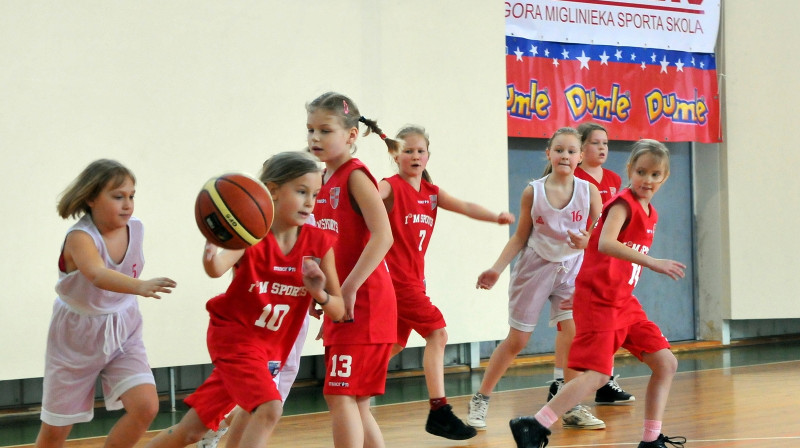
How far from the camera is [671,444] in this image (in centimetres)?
405

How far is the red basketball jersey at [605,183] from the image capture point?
18.0 ft

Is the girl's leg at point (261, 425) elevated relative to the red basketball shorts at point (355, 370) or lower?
lower

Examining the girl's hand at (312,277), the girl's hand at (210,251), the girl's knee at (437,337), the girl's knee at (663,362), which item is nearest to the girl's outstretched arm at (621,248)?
the girl's knee at (663,362)

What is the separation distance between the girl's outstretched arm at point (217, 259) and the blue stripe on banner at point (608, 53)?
490 cm

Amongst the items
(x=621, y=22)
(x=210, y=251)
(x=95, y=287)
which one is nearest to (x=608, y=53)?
(x=621, y=22)

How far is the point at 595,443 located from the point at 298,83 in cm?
293

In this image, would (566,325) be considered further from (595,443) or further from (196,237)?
(196,237)

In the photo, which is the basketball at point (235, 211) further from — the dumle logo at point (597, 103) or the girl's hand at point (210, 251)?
the dumle logo at point (597, 103)

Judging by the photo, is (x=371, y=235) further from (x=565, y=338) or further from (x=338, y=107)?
(x=565, y=338)

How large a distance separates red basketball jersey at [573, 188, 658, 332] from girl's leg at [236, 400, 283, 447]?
4.90 feet

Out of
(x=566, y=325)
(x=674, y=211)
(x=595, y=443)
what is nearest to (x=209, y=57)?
(x=566, y=325)

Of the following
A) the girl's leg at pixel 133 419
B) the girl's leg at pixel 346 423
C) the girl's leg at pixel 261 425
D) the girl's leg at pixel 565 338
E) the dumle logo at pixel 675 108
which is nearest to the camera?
the girl's leg at pixel 261 425

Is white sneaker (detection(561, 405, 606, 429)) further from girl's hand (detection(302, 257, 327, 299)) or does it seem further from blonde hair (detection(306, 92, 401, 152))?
girl's hand (detection(302, 257, 327, 299))

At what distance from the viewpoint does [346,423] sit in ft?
9.83
